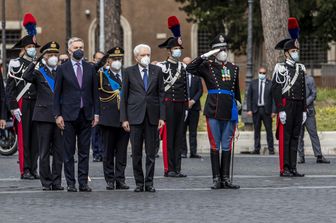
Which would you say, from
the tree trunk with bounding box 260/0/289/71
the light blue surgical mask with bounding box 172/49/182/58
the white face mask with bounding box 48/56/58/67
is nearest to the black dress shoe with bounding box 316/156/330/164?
the light blue surgical mask with bounding box 172/49/182/58

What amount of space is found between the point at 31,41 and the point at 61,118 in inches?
92.5

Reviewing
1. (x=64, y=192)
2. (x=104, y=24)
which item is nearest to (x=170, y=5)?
(x=104, y=24)

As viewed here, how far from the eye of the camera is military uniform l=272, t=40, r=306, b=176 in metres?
19.4

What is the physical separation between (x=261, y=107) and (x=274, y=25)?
404 centimetres

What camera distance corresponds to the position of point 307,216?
551 inches

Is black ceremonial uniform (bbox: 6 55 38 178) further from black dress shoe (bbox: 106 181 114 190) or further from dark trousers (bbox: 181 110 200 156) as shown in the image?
dark trousers (bbox: 181 110 200 156)

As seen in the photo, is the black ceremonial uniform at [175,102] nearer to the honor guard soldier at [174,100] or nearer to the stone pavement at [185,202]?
the honor guard soldier at [174,100]

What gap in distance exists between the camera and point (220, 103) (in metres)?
17.4

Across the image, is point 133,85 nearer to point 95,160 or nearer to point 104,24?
point 95,160

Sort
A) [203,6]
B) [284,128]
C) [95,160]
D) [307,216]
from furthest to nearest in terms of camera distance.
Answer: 1. [203,6]
2. [95,160]
3. [284,128]
4. [307,216]

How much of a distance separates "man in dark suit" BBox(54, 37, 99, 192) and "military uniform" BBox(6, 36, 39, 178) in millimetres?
2228

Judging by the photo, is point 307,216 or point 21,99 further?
point 21,99

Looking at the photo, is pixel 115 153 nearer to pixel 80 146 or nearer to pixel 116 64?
pixel 80 146

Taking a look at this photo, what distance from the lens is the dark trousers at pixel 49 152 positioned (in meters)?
17.3
